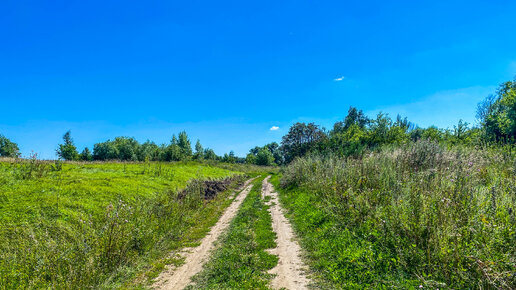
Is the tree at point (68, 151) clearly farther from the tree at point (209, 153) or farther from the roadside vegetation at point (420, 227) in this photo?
the roadside vegetation at point (420, 227)

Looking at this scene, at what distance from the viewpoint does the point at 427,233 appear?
475 cm

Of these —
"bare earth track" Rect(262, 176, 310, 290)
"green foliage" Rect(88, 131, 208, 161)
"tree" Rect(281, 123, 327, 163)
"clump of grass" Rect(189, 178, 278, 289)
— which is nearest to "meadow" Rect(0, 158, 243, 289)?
"clump of grass" Rect(189, 178, 278, 289)

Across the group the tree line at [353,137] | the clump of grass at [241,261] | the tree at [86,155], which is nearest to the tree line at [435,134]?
the tree line at [353,137]

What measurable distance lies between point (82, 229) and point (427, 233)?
10.1 metres

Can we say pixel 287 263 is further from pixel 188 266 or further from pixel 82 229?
pixel 82 229

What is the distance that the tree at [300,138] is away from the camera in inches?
1547

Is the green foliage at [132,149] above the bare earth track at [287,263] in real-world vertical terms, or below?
above

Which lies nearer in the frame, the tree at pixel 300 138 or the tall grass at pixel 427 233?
the tall grass at pixel 427 233

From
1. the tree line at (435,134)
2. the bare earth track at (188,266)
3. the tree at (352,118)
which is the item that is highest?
the tree at (352,118)

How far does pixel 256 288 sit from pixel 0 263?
20.6 feet

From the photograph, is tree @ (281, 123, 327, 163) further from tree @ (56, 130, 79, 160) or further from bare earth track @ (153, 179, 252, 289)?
tree @ (56, 130, 79, 160)

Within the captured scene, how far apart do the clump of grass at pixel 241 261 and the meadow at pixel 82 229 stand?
1.69 m

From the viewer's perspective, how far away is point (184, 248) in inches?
305

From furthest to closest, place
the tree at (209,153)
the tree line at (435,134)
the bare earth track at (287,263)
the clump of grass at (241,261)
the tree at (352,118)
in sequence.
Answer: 1. the tree at (209,153)
2. the tree at (352,118)
3. the tree line at (435,134)
4. the clump of grass at (241,261)
5. the bare earth track at (287,263)
